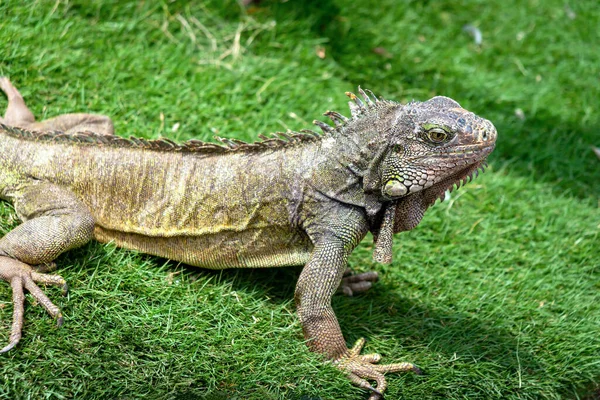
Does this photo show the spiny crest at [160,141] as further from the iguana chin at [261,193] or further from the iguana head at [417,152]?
the iguana head at [417,152]

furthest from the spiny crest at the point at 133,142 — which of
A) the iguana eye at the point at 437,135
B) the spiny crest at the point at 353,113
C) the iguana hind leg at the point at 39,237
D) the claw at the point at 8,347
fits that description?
the claw at the point at 8,347

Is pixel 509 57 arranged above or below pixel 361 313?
above

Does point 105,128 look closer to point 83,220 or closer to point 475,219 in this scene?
point 83,220

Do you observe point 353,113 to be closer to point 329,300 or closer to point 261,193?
point 261,193

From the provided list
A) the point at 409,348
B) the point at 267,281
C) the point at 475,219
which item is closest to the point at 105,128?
the point at 267,281

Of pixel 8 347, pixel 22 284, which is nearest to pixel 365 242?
pixel 22 284

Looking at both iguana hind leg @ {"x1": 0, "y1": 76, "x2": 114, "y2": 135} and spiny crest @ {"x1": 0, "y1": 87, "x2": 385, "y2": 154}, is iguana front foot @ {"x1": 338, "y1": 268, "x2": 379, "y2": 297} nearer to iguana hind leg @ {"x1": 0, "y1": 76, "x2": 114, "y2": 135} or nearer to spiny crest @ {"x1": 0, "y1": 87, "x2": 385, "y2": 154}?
spiny crest @ {"x1": 0, "y1": 87, "x2": 385, "y2": 154}

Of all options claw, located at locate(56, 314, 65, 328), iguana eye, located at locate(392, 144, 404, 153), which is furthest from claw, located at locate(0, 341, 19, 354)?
iguana eye, located at locate(392, 144, 404, 153)
